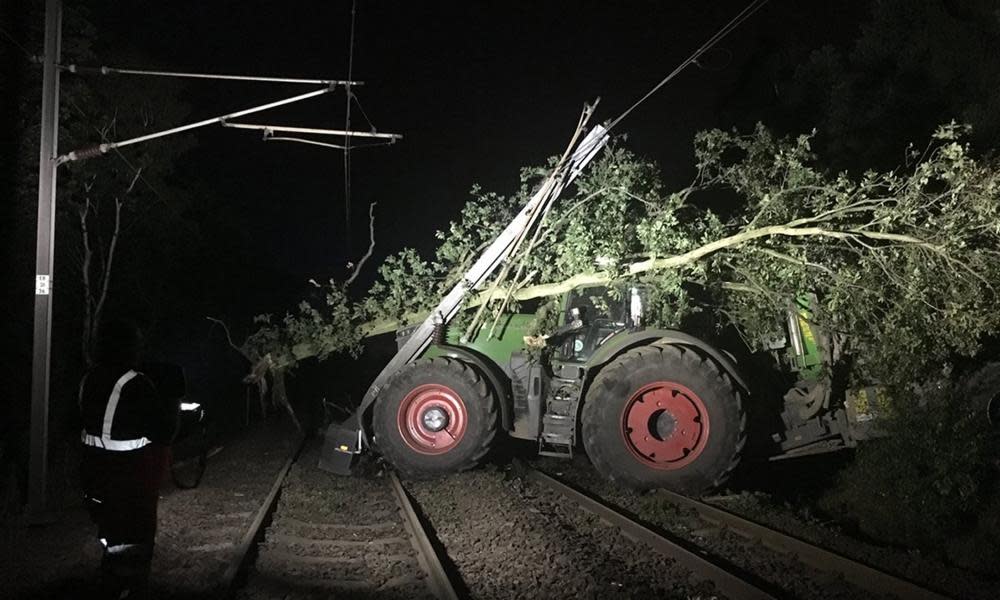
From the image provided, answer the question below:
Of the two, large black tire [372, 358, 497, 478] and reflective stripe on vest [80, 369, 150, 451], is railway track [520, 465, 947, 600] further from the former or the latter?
reflective stripe on vest [80, 369, 150, 451]

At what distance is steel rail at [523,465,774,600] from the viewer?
5.77 metres

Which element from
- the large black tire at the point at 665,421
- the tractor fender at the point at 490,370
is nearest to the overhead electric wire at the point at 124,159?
the tractor fender at the point at 490,370

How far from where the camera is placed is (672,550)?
22.3ft

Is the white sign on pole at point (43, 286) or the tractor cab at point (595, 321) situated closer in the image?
the white sign on pole at point (43, 286)

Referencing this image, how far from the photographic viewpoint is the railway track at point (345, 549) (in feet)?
20.3

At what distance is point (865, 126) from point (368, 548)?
1615 centimetres

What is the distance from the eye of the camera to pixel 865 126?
18.6 meters

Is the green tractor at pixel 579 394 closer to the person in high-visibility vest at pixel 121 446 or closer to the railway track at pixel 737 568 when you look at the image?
the railway track at pixel 737 568

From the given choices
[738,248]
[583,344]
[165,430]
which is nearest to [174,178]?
[583,344]

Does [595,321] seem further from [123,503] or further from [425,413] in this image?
[123,503]

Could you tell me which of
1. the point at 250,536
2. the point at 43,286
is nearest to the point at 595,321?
the point at 250,536

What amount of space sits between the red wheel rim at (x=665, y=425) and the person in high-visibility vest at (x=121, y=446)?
18.8ft

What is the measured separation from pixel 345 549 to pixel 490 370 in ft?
11.9

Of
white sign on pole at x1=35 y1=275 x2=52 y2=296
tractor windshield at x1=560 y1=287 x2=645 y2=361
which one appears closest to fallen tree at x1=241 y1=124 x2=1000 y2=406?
tractor windshield at x1=560 y1=287 x2=645 y2=361
